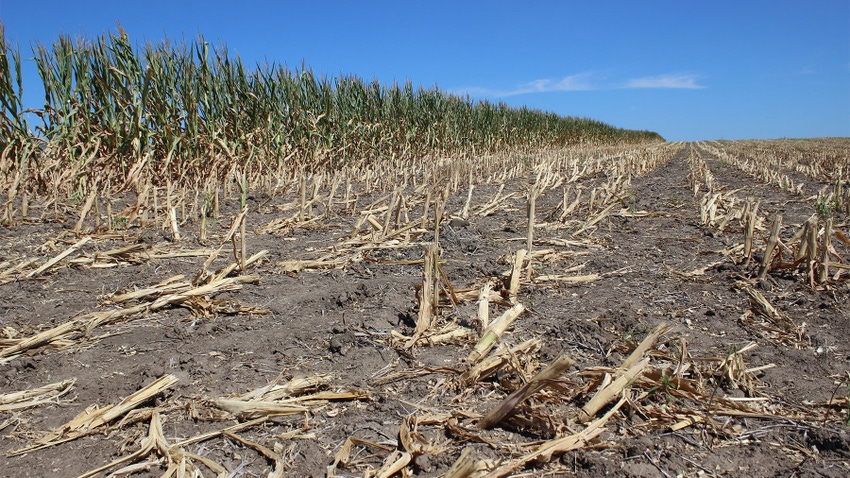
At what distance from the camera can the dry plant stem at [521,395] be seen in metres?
1.90

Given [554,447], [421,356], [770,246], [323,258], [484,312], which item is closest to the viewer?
[554,447]

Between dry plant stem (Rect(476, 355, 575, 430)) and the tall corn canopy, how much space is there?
649cm

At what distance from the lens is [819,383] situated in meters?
2.33

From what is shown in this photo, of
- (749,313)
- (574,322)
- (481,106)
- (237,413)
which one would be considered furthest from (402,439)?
(481,106)

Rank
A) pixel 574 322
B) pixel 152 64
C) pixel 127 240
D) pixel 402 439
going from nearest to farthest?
pixel 402 439 < pixel 574 322 < pixel 127 240 < pixel 152 64

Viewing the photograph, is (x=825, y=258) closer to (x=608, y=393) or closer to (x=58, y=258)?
(x=608, y=393)

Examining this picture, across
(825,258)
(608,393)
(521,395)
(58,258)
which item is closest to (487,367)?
(521,395)

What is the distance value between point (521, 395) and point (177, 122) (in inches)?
310

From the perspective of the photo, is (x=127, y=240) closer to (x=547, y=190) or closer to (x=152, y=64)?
(x=152, y=64)

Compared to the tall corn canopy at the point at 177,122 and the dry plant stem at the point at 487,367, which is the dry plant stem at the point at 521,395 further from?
the tall corn canopy at the point at 177,122

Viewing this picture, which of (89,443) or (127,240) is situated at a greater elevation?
(127,240)

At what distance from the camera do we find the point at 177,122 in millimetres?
8250

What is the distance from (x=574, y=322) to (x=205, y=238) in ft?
11.4

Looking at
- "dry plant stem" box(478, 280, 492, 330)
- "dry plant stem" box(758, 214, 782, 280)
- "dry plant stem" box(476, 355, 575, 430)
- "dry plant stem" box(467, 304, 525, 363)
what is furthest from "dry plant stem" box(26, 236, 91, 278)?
"dry plant stem" box(758, 214, 782, 280)
